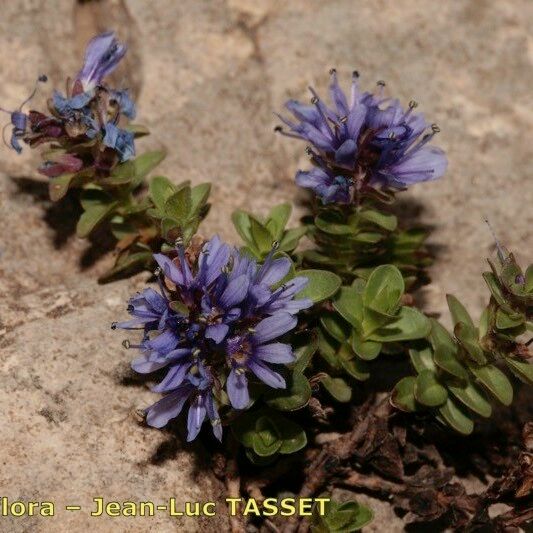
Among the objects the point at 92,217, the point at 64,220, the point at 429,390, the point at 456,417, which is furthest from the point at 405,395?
the point at 64,220

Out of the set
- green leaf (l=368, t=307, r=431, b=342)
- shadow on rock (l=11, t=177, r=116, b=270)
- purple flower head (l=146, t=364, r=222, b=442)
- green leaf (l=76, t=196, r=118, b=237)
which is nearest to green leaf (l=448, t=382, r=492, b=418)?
green leaf (l=368, t=307, r=431, b=342)

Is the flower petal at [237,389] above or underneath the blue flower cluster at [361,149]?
underneath

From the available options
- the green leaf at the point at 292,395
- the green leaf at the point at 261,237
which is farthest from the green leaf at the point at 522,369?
the green leaf at the point at 261,237

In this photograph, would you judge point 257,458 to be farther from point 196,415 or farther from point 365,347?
point 365,347

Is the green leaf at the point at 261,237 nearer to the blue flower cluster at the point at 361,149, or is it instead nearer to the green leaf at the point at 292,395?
the blue flower cluster at the point at 361,149

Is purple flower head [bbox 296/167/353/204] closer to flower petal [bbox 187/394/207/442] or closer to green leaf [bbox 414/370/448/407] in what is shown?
green leaf [bbox 414/370/448/407]

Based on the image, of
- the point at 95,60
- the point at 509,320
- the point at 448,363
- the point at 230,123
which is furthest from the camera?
the point at 230,123

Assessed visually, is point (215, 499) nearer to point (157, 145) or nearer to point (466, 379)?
point (466, 379)
